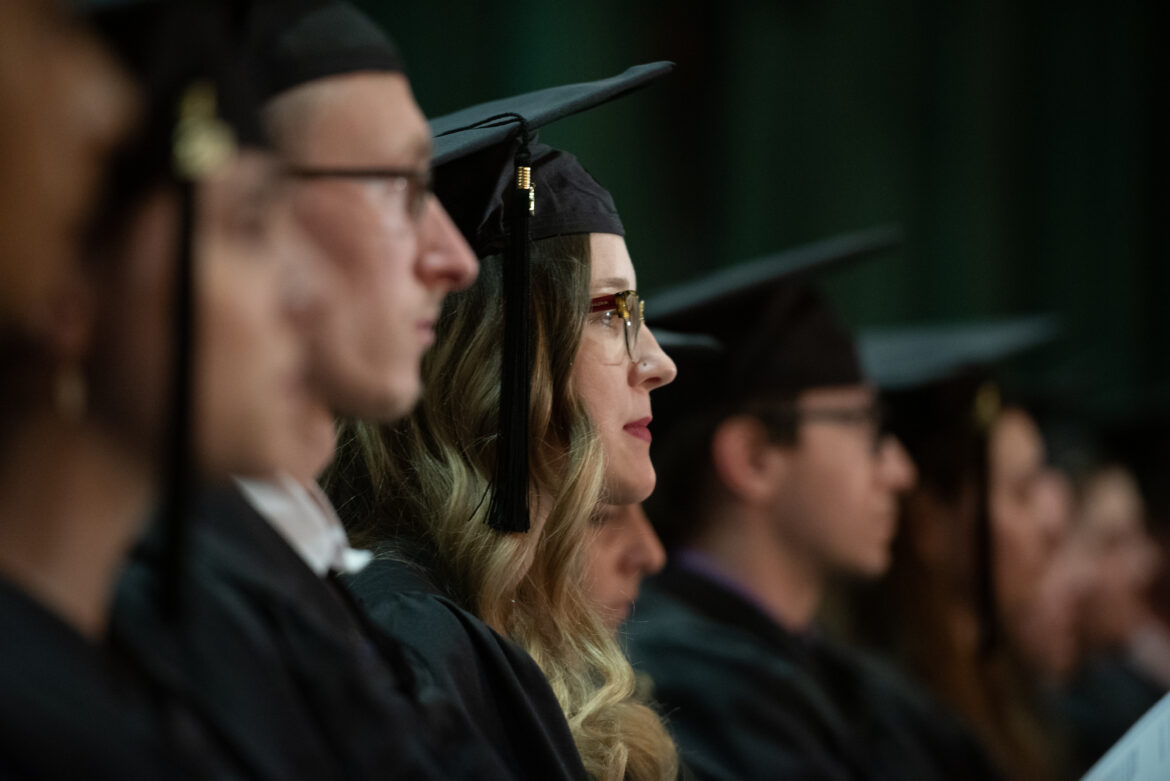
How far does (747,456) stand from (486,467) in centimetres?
127

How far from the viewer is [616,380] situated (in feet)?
5.93

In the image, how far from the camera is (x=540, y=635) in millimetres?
1870

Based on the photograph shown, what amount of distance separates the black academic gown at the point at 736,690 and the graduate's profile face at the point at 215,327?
5.24 ft

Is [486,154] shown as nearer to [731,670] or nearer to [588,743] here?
[588,743]

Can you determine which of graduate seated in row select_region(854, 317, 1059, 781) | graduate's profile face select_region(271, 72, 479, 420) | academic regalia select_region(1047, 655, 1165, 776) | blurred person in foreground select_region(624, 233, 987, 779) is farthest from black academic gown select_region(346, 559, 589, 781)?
academic regalia select_region(1047, 655, 1165, 776)

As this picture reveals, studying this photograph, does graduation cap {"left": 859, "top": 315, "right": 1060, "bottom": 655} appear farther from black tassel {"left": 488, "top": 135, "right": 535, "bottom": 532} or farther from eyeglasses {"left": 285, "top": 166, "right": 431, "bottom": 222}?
eyeglasses {"left": 285, "top": 166, "right": 431, "bottom": 222}

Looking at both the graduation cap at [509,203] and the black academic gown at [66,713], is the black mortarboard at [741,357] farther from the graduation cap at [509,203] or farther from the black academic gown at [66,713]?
the black academic gown at [66,713]

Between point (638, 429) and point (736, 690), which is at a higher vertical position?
point (638, 429)

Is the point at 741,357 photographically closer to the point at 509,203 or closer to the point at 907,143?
the point at 509,203

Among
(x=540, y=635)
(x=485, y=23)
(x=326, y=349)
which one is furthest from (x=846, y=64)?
(x=326, y=349)

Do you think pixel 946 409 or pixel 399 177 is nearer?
pixel 399 177

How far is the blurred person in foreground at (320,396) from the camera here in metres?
1.11

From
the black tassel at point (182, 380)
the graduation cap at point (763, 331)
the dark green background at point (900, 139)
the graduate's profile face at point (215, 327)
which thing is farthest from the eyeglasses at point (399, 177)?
the dark green background at point (900, 139)

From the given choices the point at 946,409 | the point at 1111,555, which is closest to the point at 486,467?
the point at 946,409
